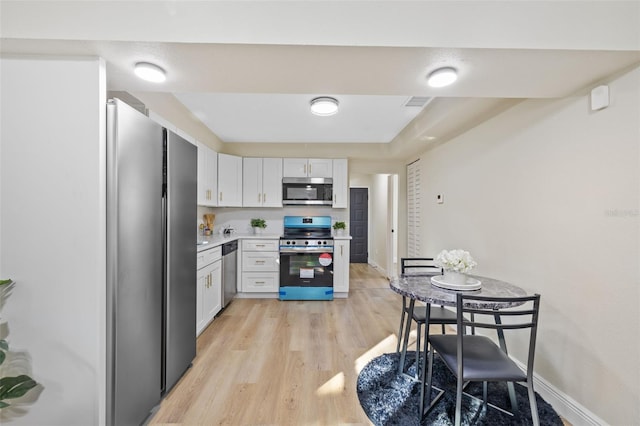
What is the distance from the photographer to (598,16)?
4.30 feet

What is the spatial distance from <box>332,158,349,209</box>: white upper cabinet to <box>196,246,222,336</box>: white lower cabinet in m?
2.00

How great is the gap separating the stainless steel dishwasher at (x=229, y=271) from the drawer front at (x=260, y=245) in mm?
162

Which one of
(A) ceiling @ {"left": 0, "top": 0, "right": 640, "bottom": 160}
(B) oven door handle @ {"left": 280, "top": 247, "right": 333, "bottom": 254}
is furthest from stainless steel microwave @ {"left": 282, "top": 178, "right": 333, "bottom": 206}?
(A) ceiling @ {"left": 0, "top": 0, "right": 640, "bottom": 160}

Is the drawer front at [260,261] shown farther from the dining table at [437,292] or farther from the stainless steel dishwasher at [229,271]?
the dining table at [437,292]

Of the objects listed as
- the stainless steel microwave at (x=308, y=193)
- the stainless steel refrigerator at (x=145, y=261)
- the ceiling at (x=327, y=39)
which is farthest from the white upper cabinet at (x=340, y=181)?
the ceiling at (x=327, y=39)

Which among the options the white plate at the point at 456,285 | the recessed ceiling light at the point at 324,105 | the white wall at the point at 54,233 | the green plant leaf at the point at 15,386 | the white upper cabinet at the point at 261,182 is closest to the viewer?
the green plant leaf at the point at 15,386

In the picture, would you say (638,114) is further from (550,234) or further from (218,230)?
(218,230)

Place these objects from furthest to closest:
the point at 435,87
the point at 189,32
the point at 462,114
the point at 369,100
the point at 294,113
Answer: the point at 294,113, the point at 369,100, the point at 462,114, the point at 435,87, the point at 189,32

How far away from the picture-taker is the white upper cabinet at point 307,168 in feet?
14.3

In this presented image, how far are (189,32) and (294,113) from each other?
191 centimetres

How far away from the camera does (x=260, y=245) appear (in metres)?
4.03

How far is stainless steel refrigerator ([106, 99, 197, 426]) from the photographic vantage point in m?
1.39

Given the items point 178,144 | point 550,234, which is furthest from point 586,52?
point 178,144

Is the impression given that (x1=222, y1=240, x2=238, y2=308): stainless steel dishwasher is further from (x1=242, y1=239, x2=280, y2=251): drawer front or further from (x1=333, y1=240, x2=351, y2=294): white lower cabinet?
(x1=333, y1=240, x2=351, y2=294): white lower cabinet
